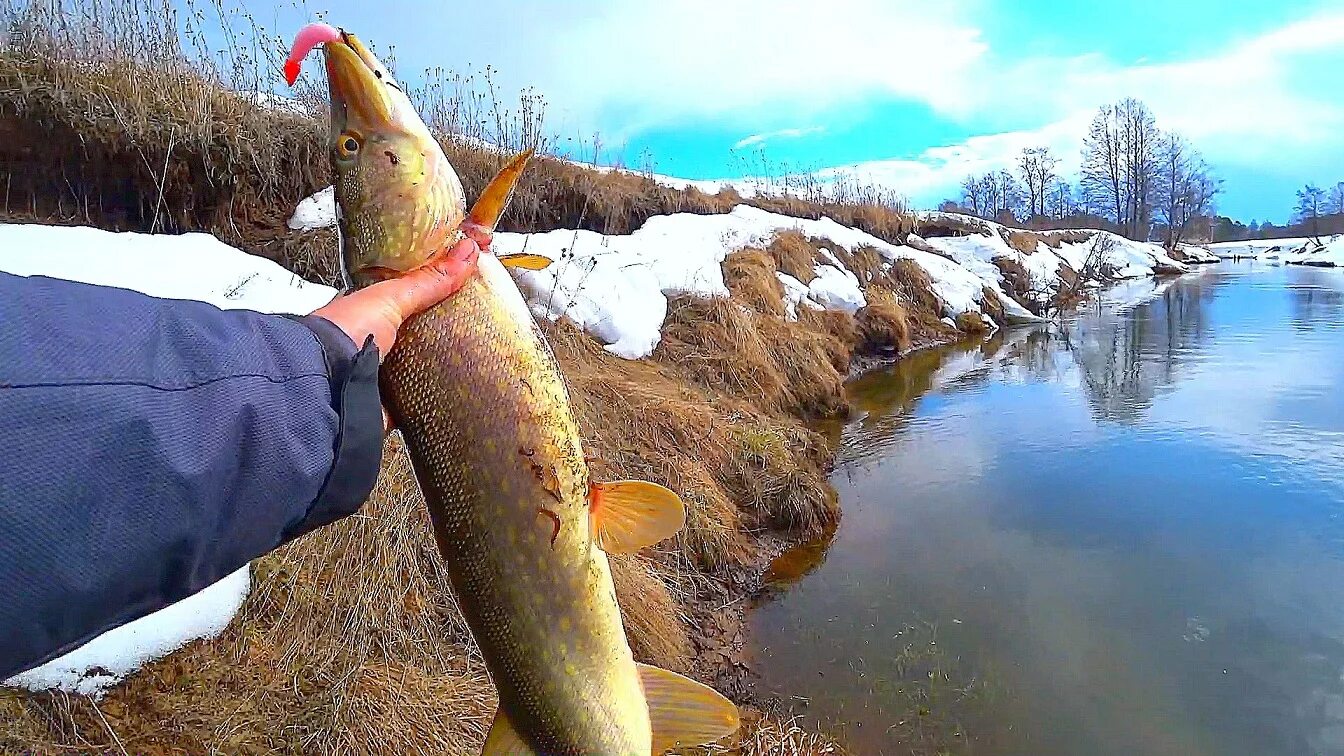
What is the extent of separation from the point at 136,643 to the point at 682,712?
2.31 metres

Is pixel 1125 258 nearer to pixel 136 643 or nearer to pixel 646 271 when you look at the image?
pixel 646 271

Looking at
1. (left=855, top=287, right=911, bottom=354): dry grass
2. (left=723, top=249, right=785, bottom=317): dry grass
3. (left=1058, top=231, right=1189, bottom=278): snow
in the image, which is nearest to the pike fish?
(left=723, top=249, right=785, bottom=317): dry grass

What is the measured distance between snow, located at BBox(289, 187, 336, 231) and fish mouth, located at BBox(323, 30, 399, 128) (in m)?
4.78

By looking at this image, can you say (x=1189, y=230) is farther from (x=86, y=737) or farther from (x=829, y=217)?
(x=86, y=737)

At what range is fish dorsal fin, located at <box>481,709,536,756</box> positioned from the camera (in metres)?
1.59

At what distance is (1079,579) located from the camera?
5.17 metres

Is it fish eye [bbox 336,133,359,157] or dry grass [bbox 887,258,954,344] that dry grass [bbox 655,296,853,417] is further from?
fish eye [bbox 336,133,359,157]

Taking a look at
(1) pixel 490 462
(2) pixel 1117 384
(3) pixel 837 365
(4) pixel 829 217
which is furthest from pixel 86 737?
(4) pixel 829 217

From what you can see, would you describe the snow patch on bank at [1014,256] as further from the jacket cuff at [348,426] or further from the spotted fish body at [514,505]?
the jacket cuff at [348,426]

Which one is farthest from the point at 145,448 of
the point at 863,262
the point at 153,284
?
the point at 863,262

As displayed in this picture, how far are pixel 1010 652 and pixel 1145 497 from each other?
2852 millimetres

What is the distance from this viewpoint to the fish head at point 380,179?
141cm

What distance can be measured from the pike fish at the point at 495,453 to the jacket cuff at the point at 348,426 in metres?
0.18

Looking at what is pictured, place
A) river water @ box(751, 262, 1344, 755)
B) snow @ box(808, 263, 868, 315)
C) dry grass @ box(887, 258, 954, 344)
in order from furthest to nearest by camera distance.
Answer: dry grass @ box(887, 258, 954, 344) < snow @ box(808, 263, 868, 315) < river water @ box(751, 262, 1344, 755)
